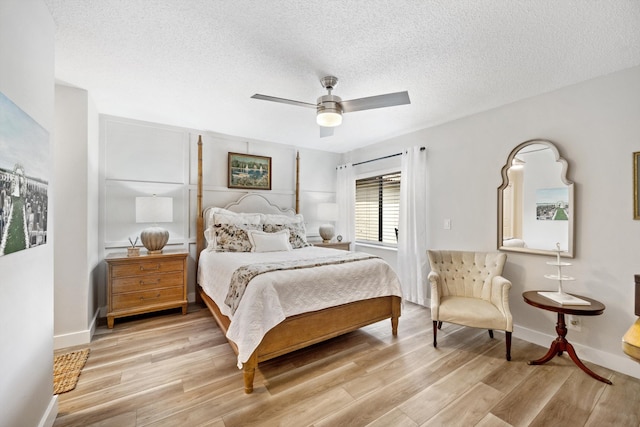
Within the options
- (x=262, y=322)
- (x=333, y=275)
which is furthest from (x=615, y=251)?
(x=262, y=322)

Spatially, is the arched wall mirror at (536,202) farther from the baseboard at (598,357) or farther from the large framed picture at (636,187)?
the baseboard at (598,357)

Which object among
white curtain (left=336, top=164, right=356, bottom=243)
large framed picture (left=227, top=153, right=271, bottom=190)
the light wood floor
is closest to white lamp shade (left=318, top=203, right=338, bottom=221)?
white curtain (left=336, top=164, right=356, bottom=243)

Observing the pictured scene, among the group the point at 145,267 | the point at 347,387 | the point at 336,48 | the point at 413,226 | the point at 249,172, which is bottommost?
the point at 347,387

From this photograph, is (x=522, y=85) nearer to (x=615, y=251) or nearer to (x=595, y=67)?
(x=595, y=67)

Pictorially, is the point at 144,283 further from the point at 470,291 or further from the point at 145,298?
the point at 470,291

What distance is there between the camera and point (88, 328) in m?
2.61

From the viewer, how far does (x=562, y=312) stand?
6.78 feet

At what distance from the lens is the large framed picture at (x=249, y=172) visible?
4125 mm

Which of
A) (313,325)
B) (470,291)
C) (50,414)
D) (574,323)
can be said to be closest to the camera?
(50,414)

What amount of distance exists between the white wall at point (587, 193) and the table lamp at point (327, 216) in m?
2.17

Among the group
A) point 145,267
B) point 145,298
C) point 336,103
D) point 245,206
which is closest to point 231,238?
point 245,206

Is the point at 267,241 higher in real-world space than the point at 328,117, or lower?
lower

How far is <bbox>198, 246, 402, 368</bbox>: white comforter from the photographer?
1.94m

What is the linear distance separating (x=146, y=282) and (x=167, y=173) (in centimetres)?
149
